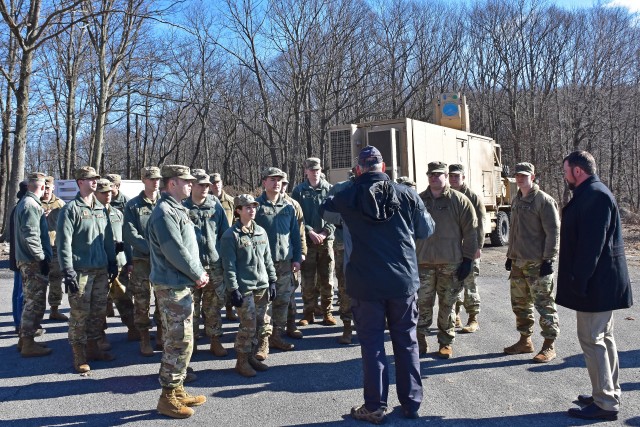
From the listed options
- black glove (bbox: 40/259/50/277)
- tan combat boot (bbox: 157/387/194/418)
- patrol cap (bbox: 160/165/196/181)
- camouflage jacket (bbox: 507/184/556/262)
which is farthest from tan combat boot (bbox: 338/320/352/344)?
black glove (bbox: 40/259/50/277)

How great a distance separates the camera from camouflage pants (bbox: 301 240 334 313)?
23.6ft

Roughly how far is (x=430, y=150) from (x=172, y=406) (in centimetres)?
913

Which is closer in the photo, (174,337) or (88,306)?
(174,337)

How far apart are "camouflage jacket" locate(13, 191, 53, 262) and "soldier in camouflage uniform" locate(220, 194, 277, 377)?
237cm

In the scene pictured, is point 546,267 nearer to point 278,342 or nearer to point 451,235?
point 451,235

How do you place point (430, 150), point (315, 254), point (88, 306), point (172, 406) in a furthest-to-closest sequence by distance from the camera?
1. point (430, 150)
2. point (315, 254)
3. point (88, 306)
4. point (172, 406)

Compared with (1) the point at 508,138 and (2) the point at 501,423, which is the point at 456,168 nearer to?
Answer: (2) the point at 501,423

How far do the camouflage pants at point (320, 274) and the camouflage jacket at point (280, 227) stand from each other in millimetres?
966

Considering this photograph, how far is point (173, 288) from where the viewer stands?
4.27 meters

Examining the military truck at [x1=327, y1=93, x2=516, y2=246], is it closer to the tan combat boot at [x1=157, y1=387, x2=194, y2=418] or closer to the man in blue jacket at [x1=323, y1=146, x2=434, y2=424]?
the man in blue jacket at [x1=323, y1=146, x2=434, y2=424]

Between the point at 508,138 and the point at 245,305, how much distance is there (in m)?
34.4

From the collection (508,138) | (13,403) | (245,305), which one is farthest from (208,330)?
(508,138)

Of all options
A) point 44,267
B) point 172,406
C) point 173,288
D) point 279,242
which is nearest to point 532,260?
point 279,242

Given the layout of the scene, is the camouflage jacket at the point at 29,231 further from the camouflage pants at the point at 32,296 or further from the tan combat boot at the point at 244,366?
the tan combat boot at the point at 244,366
